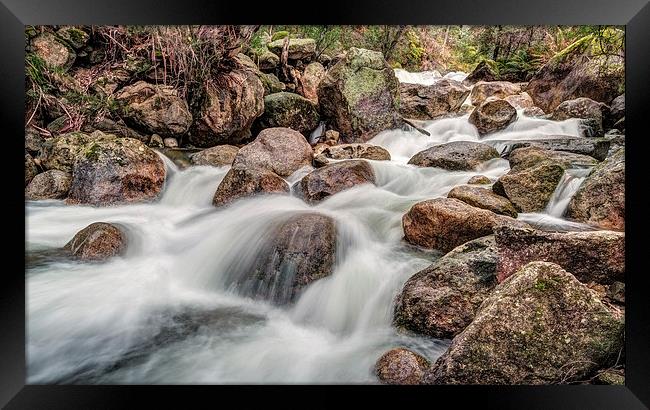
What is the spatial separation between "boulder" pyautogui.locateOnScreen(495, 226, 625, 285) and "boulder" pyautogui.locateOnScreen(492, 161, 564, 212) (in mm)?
425

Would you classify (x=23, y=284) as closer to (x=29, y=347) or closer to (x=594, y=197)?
(x=29, y=347)

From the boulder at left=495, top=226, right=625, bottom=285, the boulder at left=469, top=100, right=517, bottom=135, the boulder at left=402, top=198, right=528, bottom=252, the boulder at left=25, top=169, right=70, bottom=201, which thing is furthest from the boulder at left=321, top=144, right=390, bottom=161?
the boulder at left=25, top=169, right=70, bottom=201

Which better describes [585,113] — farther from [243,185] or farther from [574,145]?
[243,185]

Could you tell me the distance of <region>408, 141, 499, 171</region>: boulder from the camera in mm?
2828

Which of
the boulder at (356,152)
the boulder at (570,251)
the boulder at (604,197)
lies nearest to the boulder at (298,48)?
the boulder at (356,152)

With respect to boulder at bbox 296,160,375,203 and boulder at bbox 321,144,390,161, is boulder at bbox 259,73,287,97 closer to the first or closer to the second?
boulder at bbox 321,144,390,161

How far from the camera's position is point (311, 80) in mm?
3678

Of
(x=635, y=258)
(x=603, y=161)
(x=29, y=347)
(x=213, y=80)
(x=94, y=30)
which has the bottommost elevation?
(x=29, y=347)

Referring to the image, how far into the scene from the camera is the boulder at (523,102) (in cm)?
300

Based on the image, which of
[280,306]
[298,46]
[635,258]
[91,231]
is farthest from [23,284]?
[635,258]

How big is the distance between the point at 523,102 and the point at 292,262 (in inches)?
98.0

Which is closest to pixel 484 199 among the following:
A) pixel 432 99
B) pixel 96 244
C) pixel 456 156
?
pixel 456 156

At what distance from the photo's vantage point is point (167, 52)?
118 inches
